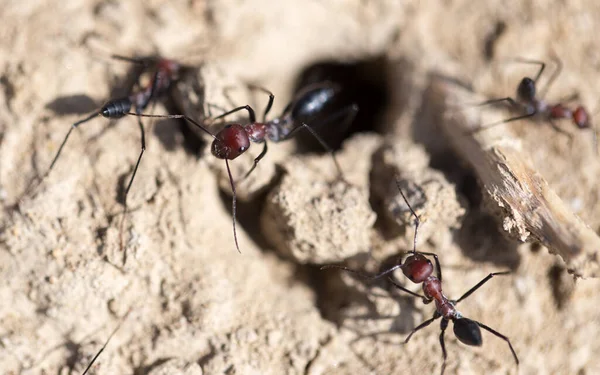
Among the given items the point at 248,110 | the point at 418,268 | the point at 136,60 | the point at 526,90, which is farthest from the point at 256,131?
the point at 526,90

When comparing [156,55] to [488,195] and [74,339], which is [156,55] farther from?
[488,195]

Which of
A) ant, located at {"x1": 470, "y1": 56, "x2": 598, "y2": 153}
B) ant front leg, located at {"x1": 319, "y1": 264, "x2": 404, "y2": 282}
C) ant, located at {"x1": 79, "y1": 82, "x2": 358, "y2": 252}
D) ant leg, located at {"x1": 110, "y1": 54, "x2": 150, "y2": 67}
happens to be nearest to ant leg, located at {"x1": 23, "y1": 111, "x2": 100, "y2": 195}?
ant, located at {"x1": 79, "y1": 82, "x2": 358, "y2": 252}

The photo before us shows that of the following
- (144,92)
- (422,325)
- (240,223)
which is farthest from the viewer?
(144,92)

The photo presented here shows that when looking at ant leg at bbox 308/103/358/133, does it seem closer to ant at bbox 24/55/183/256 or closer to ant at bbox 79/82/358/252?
ant at bbox 79/82/358/252

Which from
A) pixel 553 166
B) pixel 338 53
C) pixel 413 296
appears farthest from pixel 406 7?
pixel 413 296

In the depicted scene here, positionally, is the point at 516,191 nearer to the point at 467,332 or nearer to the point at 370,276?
the point at 467,332

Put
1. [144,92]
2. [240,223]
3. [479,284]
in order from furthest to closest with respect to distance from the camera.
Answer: [144,92], [240,223], [479,284]
